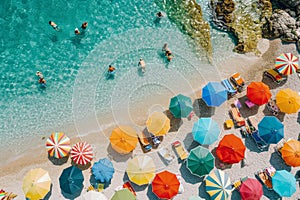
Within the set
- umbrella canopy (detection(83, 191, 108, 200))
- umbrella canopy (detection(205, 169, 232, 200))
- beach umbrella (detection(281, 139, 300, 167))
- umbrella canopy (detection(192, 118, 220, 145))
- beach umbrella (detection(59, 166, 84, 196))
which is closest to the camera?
umbrella canopy (detection(83, 191, 108, 200))

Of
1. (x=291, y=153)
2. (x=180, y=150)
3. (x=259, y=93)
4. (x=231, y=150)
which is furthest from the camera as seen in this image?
(x=259, y=93)

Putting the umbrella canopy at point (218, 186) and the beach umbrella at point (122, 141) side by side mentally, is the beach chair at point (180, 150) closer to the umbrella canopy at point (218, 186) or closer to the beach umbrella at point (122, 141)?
the umbrella canopy at point (218, 186)

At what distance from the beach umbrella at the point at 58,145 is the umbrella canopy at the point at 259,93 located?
13304 mm

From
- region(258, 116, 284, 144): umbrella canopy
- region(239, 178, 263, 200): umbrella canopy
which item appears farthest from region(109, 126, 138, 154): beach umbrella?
region(258, 116, 284, 144): umbrella canopy

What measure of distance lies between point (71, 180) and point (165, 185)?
595cm

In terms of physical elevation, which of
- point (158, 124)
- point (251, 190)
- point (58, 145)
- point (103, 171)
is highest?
point (58, 145)

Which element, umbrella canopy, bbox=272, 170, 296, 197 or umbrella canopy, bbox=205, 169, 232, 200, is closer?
umbrella canopy, bbox=205, 169, 232, 200

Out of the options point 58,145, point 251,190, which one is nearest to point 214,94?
point 251,190

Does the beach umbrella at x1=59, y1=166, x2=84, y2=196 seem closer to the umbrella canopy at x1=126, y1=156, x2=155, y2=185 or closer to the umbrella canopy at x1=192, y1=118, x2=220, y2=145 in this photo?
the umbrella canopy at x1=126, y1=156, x2=155, y2=185

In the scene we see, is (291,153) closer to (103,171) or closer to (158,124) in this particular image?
(158,124)

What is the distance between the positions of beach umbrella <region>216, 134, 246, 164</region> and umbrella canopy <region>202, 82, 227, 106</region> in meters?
2.77

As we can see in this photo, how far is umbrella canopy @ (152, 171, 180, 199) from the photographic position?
75.3ft

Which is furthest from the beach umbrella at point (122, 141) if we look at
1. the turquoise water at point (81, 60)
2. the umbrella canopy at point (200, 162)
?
the umbrella canopy at point (200, 162)

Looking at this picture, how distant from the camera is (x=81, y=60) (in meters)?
27.3
